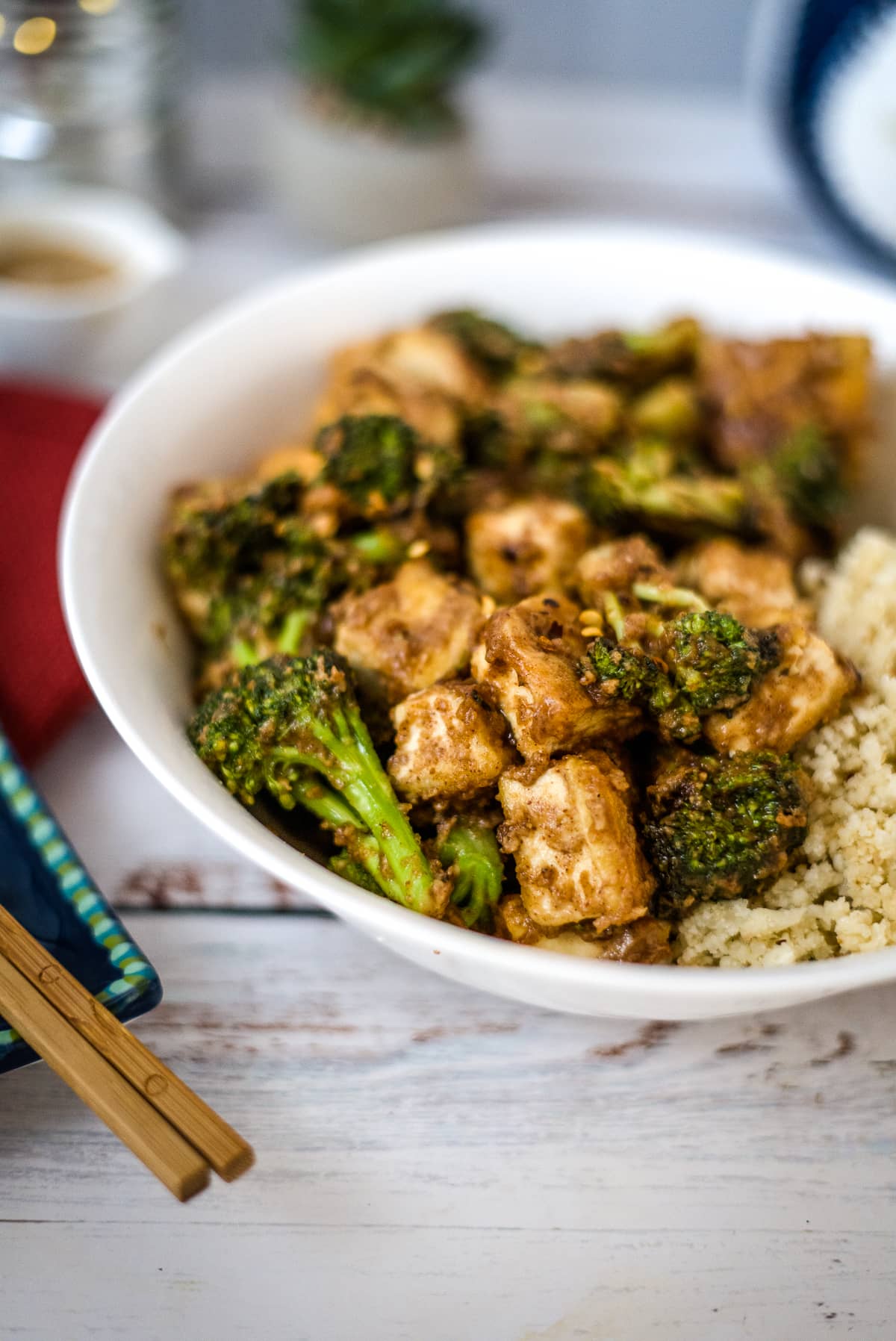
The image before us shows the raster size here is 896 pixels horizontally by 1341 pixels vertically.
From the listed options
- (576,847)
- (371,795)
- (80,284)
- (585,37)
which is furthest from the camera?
(585,37)

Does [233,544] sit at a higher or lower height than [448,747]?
higher

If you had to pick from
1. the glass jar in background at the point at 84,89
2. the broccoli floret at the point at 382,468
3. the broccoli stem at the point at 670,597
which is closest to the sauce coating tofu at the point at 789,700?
the broccoli stem at the point at 670,597

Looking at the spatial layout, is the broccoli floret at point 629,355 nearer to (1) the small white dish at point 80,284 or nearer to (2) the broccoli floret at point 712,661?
(2) the broccoli floret at point 712,661

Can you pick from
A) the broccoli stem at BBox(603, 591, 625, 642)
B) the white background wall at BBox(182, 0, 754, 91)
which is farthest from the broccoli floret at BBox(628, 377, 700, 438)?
the white background wall at BBox(182, 0, 754, 91)

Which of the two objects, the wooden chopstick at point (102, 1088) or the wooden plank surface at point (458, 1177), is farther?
the wooden plank surface at point (458, 1177)

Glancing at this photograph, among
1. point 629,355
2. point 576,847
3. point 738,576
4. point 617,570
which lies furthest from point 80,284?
point 576,847

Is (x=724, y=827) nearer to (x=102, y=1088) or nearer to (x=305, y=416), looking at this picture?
(x=102, y=1088)
